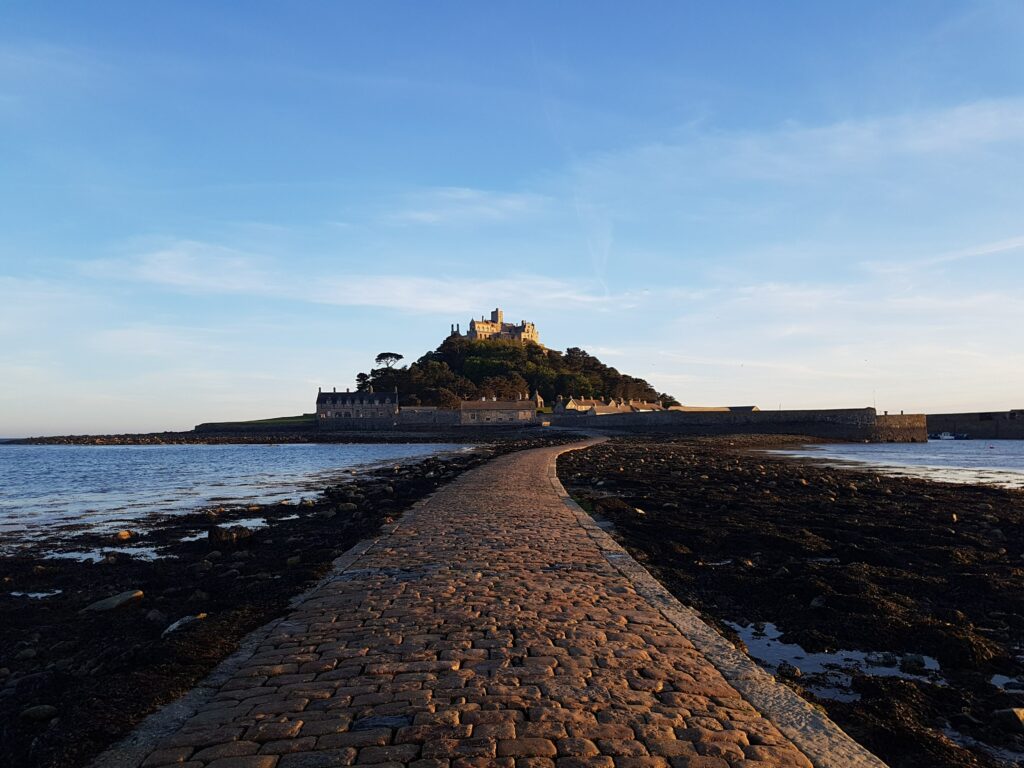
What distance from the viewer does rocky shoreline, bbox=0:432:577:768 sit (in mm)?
4609

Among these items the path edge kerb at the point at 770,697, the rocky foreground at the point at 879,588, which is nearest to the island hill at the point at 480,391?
the rocky foreground at the point at 879,588

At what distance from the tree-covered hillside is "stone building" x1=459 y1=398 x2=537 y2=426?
31.7 feet

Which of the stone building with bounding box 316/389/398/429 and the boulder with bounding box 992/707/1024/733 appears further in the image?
the stone building with bounding box 316/389/398/429

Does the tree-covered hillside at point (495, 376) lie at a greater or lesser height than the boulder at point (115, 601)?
greater

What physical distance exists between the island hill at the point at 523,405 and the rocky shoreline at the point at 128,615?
68.4 meters

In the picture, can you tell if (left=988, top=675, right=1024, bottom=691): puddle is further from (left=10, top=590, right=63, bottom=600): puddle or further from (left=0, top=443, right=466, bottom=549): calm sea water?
Result: (left=0, top=443, right=466, bottom=549): calm sea water

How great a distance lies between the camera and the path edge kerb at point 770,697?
12.9 ft

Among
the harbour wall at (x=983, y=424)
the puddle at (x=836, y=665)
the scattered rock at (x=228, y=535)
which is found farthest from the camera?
the harbour wall at (x=983, y=424)

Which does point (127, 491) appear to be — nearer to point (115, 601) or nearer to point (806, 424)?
point (115, 601)

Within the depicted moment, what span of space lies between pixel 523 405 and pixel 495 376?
24.5 m

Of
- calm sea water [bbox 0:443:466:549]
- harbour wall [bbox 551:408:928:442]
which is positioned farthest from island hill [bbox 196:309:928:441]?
calm sea water [bbox 0:443:466:549]

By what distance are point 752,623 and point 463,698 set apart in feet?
13.8

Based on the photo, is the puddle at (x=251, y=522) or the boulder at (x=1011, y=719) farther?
the puddle at (x=251, y=522)

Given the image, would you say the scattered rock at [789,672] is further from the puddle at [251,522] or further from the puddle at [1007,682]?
the puddle at [251,522]
